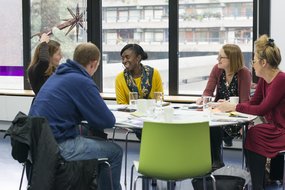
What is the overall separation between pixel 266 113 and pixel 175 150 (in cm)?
110

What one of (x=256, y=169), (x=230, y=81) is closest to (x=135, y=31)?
(x=230, y=81)

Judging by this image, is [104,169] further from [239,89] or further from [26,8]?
[26,8]

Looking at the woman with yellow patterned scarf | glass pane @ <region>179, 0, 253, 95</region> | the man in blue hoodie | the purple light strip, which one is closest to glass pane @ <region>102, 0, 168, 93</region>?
glass pane @ <region>179, 0, 253, 95</region>

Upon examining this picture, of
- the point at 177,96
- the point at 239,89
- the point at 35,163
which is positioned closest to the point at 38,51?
the point at 35,163

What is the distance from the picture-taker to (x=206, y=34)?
565cm

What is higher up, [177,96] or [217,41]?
[217,41]

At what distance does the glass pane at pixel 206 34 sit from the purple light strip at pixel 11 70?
2.33 meters

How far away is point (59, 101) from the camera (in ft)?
9.21

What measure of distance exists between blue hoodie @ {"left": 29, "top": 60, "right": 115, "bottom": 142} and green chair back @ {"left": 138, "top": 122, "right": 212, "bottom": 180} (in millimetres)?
393

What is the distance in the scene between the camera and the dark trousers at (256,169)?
3326mm

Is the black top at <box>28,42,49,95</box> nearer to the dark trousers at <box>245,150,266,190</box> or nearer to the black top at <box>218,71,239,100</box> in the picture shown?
the black top at <box>218,71,239,100</box>

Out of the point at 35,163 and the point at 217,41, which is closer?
the point at 35,163

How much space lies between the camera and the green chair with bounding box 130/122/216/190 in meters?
2.50

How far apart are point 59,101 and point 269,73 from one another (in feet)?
5.24
